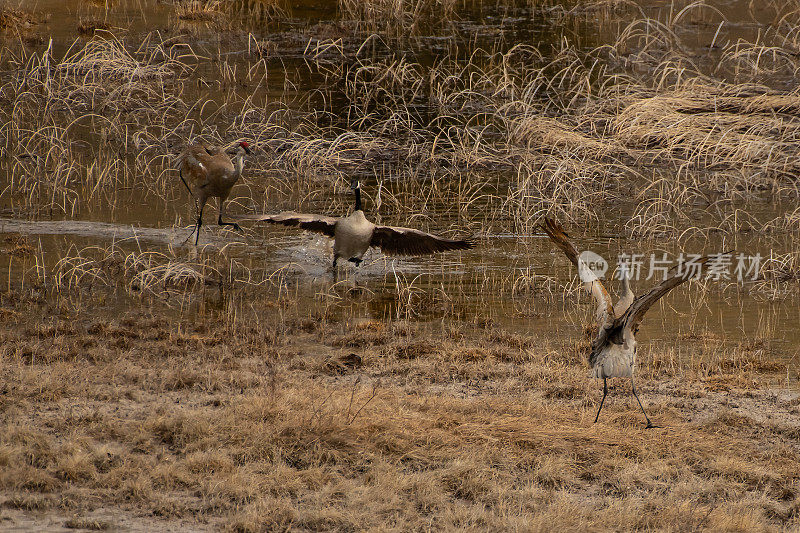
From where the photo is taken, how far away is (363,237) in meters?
9.77

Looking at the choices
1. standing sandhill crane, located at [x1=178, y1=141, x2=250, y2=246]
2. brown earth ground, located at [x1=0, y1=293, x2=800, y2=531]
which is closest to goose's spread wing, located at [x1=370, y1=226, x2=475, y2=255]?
brown earth ground, located at [x1=0, y1=293, x2=800, y2=531]

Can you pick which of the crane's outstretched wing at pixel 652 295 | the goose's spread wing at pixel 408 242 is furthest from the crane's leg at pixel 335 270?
the crane's outstretched wing at pixel 652 295

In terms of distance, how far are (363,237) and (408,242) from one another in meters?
0.45

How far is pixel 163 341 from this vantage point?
26.6 ft

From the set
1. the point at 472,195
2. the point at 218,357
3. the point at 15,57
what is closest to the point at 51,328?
the point at 218,357

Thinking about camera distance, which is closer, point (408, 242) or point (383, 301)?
point (383, 301)

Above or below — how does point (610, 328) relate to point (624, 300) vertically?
below

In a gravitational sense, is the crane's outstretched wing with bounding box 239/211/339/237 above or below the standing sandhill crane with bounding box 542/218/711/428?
above

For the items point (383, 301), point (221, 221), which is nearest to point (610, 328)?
point (383, 301)

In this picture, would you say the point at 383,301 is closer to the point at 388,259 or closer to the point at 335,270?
the point at 335,270

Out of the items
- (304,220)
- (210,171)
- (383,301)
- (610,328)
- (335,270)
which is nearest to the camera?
(610,328)

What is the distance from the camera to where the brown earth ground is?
213 inches

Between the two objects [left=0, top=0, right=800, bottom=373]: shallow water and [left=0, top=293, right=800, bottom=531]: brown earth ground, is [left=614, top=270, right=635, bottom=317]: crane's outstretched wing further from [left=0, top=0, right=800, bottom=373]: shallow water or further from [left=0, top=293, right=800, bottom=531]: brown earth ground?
[left=0, top=0, right=800, bottom=373]: shallow water

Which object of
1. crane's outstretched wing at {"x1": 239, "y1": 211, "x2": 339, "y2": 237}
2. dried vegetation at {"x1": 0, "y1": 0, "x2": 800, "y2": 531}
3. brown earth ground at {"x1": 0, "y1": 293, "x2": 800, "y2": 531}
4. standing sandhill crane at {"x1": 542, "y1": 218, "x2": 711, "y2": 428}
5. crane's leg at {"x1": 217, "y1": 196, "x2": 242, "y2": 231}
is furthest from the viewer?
crane's leg at {"x1": 217, "y1": 196, "x2": 242, "y2": 231}
